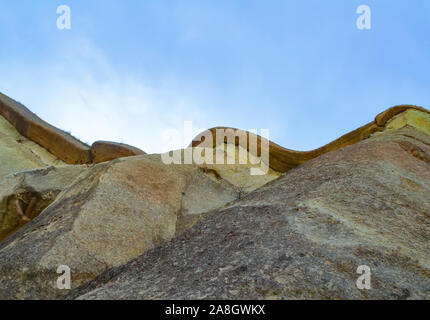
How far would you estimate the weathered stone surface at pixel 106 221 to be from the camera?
3.38m

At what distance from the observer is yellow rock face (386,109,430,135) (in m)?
6.29

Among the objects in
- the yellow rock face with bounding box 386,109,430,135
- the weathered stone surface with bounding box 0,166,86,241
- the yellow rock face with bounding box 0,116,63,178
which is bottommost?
the weathered stone surface with bounding box 0,166,86,241

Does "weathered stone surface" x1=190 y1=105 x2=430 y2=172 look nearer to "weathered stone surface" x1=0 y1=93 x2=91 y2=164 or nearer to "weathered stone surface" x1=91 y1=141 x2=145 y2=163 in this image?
"weathered stone surface" x1=91 y1=141 x2=145 y2=163

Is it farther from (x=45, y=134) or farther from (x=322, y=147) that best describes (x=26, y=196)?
(x=322, y=147)

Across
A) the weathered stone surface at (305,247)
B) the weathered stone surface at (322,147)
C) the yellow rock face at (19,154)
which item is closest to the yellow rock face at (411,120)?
the weathered stone surface at (322,147)

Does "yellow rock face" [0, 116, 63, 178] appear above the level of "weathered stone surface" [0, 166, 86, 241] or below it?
above

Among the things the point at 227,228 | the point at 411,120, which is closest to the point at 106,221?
the point at 227,228

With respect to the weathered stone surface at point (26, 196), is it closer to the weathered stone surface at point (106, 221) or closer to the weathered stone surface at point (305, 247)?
the weathered stone surface at point (106, 221)

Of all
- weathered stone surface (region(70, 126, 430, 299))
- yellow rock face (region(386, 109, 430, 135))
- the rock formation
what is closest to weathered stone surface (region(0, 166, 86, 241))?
the rock formation

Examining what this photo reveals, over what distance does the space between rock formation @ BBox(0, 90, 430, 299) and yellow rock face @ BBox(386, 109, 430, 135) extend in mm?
29

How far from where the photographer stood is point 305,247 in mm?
2572

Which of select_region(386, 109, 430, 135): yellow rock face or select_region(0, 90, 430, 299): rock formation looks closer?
select_region(0, 90, 430, 299): rock formation

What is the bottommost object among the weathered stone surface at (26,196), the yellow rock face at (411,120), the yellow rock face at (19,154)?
the weathered stone surface at (26,196)

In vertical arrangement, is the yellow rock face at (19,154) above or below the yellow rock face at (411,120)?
below
